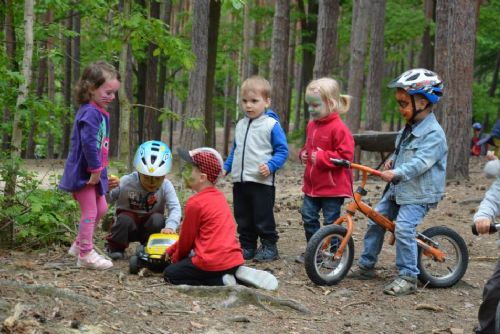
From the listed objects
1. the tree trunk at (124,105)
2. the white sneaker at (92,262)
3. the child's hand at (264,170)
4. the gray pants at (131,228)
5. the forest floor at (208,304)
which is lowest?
the forest floor at (208,304)

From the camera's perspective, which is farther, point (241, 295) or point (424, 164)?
point (424, 164)

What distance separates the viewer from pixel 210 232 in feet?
17.4

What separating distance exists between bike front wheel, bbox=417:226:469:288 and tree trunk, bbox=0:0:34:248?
12.4 ft

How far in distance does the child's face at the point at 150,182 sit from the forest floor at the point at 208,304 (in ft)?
2.44

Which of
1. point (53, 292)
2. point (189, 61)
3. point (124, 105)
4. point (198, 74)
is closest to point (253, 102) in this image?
point (189, 61)

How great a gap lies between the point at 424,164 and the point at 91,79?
294 cm

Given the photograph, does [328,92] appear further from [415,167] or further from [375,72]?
[375,72]

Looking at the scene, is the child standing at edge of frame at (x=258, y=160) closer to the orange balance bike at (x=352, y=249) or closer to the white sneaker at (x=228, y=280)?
the orange balance bike at (x=352, y=249)

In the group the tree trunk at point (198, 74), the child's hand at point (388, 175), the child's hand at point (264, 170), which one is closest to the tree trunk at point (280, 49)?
the tree trunk at point (198, 74)

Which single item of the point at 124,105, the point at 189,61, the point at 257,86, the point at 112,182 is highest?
the point at 189,61

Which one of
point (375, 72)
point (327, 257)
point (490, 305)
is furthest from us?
point (375, 72)

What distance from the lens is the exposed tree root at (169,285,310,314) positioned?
502cm

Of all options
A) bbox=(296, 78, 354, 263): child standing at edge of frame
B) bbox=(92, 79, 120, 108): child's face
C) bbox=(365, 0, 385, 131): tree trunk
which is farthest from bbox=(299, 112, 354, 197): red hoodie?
bbox=(365, 0, 385, 131): tree trunk

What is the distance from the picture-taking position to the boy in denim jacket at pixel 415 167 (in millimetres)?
5617
